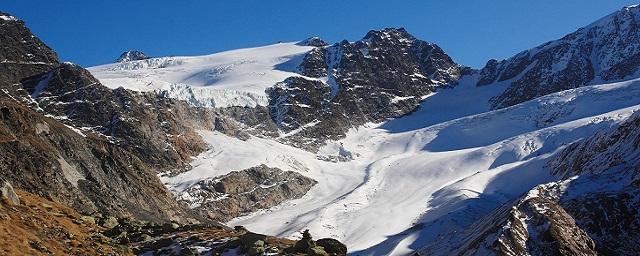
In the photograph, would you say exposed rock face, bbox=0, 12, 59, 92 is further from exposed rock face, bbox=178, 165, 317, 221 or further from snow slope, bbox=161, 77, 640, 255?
exposed rock face, bbox=178, 165, 317, 221

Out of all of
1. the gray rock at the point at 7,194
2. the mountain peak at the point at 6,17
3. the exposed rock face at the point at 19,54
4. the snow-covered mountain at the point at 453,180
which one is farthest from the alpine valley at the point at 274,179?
the mountain peak at the point at 6,17

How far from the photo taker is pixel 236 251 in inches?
1291

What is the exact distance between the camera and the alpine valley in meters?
38.8

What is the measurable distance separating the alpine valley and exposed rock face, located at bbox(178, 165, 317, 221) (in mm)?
327

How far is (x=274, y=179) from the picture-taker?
507 ft

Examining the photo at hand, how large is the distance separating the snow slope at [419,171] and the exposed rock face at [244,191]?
269 centimetres

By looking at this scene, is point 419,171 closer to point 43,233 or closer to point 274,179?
point 274,179

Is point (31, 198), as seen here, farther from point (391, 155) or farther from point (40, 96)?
point (391, 155)

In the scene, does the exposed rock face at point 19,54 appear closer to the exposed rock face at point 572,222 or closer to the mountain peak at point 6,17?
the mountain peak at point 6,17

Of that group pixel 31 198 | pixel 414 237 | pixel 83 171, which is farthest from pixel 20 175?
pixel 414 237

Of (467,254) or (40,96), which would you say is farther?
(40,96)

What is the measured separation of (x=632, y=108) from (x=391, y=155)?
6253cm

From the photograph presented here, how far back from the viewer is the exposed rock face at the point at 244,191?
5364 inches

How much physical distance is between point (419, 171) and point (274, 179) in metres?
34.5
